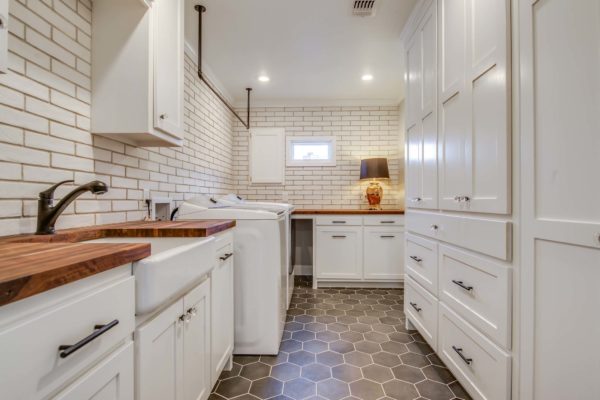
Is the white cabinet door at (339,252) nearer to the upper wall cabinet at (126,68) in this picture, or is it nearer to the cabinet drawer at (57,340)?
the upper wall cabinet at (126,68)

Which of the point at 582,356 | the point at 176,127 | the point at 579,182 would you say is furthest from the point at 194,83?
the point at 582,356

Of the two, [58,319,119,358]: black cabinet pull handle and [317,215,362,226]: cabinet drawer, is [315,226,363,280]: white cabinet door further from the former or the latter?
[58,319,119,358]: black cabinet pull handle

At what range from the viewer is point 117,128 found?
53.5 inches

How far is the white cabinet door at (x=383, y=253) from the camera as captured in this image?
123 inches

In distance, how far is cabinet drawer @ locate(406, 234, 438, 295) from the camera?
1683mm

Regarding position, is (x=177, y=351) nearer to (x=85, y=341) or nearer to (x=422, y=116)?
(x=85, y=341)

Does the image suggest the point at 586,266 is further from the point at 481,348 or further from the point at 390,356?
the point at 390,356

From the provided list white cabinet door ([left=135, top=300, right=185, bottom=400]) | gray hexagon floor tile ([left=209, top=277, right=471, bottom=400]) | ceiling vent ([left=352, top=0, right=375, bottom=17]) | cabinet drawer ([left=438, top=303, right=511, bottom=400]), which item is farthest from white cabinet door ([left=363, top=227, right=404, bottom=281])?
white cabinet door ([left=135, top=300, right=185, bottom=400])

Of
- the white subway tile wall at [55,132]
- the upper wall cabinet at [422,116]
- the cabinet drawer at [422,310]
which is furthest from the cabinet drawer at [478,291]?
the white subway tile wall at [55,132]

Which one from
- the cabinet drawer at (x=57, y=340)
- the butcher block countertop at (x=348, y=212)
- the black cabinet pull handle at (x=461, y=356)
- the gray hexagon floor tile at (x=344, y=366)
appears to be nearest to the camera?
the cabinet drawer at (x=57, y=340)

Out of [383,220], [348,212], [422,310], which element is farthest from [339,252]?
[422,310]

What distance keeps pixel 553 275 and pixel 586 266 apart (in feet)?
0.40

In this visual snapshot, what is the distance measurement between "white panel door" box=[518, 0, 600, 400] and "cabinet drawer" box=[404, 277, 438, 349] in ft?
2.19

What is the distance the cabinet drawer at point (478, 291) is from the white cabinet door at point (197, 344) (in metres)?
1.20
